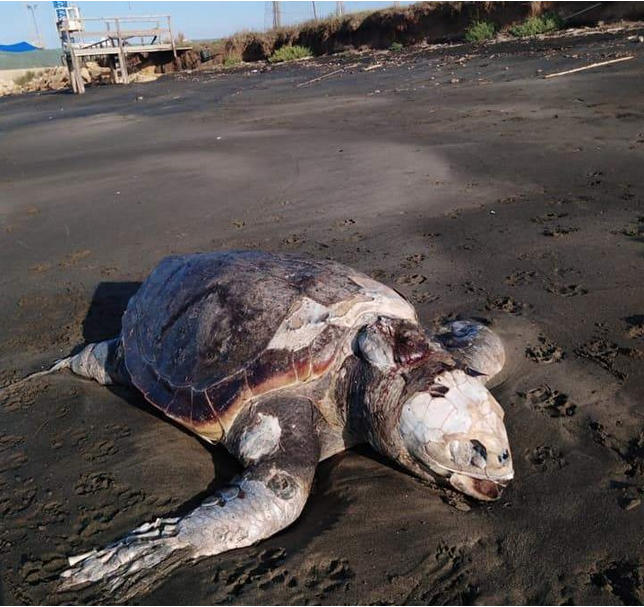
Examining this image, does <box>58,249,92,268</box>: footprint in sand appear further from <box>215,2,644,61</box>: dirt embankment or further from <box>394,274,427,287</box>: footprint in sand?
<box>215,2,644,61</box>: dirt embankment

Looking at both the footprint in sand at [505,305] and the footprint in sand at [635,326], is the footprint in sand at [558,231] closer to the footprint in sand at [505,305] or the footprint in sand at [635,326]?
the footprint in sand at [505,305]

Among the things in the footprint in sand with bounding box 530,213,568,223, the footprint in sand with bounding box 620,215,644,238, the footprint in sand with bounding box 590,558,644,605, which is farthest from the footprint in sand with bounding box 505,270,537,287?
the footprint in sand with bounding box 590,558,644,605

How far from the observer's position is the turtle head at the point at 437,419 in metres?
2.03

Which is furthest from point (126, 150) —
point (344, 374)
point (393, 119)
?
point (344, 374)

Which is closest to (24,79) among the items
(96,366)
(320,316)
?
(96,366)

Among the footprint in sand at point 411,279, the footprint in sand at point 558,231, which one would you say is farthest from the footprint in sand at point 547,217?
the footprint in sand at point 411,279

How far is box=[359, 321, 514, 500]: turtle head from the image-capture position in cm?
203

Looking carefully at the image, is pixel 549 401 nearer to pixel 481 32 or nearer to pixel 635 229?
pixel 635 229

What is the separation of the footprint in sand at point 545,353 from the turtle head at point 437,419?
33.8 inches

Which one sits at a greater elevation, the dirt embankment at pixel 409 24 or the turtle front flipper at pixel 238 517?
the dirt embankment at pixel 409 24

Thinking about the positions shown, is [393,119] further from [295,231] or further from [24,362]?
[24,362]

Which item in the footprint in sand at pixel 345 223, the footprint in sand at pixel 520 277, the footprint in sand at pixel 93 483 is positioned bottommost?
the footprint in sand at pixel 93 483

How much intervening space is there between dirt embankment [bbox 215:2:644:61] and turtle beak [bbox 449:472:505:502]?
15.9m

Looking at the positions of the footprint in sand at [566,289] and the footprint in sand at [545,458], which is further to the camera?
the footprint in sand at [566,289]
